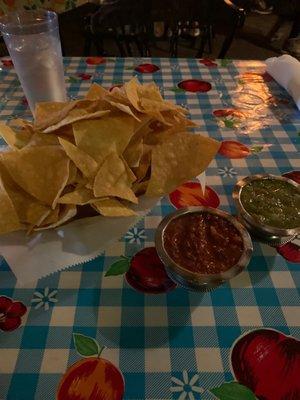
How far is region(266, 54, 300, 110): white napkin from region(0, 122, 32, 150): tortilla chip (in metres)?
1.03

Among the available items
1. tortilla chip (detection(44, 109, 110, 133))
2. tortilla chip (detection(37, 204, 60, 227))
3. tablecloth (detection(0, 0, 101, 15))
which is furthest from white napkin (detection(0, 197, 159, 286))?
tablecloth (detection(0, 0, 101, 15))

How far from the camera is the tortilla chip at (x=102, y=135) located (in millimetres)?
855

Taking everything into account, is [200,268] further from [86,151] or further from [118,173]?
[86,151]

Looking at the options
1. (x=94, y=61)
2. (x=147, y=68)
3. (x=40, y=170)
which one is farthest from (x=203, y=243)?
(x=94, y=61)

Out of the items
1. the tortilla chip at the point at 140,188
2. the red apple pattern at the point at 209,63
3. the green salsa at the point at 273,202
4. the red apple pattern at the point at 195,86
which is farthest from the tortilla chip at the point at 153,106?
the red apple pattern at the point at 209,63

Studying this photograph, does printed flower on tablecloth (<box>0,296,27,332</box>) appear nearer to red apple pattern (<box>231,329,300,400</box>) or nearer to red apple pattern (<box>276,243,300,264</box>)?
red apple pattern (<box>231,329,300,400</box>)

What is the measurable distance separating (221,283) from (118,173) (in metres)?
0.36

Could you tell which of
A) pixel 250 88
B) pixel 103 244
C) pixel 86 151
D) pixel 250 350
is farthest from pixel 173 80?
pixel 250 350

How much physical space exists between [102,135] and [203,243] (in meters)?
0.39

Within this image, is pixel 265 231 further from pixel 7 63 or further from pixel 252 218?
pixel 7 63

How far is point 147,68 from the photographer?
165cm

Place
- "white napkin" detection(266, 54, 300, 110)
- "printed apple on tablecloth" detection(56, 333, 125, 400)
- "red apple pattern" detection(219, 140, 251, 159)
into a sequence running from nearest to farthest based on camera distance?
"printed apple on tablecloth" detection(56, 333, 125, 400)
"red apple pattern" detection(219, 140, 251, 159)
"white napkin" detection(266, 54, 300, 110)

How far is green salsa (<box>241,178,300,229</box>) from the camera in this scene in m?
0.81

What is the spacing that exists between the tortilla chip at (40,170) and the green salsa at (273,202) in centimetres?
48
